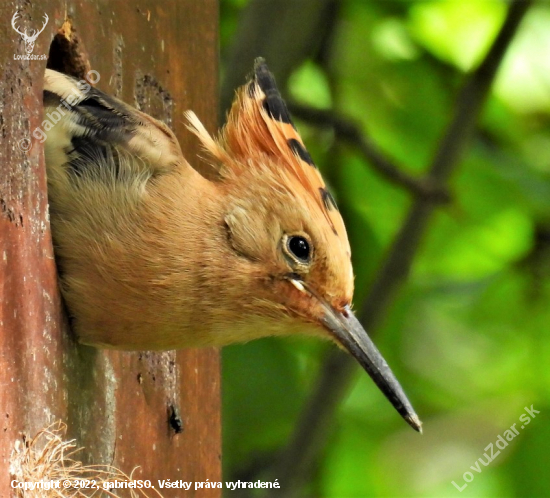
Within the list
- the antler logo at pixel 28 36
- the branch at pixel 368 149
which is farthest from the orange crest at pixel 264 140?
the branch at pixel 368 149

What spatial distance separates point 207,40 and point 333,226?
0.99 metres

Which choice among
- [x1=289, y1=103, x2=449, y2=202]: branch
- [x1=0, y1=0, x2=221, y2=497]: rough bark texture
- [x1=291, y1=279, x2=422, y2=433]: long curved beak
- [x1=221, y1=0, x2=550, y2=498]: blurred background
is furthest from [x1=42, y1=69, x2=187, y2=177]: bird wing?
[x1=289, y1=103, x2=449, y2=202]: branch

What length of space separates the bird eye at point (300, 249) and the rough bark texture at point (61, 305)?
2.08 ft

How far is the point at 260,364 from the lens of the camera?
4.59m

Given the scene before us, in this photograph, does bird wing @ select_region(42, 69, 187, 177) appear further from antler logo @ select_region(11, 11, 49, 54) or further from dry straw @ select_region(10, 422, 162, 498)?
dry straw @ select_region(10, 422, 162, 498)

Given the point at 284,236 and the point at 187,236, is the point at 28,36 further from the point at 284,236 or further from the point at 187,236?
the point at 284,236

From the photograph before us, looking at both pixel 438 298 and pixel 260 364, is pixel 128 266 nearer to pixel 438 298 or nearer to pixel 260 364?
pixel 260 364

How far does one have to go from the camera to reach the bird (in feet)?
8.59

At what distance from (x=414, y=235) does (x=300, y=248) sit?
186 centimetres

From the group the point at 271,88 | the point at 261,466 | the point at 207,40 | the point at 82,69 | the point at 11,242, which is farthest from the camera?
the point at 261,466

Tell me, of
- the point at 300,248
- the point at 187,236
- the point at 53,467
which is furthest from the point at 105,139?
the point at 53,467

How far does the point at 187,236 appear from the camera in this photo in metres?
2.72

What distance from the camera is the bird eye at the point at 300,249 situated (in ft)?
9.25

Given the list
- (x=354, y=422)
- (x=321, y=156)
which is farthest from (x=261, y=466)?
(x=321, y=156)
